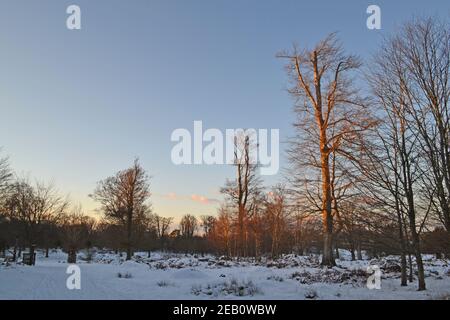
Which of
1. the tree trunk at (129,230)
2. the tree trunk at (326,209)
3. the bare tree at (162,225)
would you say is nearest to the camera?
the tree trunk at (326,209)

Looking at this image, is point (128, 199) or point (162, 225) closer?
point (128, 199)

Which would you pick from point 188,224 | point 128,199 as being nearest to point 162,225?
point 188,224

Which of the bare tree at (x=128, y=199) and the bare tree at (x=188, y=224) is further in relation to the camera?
the bare tree at (x=188, y=224)

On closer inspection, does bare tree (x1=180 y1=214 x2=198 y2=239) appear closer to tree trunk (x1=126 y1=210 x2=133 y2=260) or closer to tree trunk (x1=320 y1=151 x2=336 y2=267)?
tree trunk (x1=126 y1=210 x2=133 y2=260)

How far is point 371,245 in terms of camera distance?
1285 centimetres

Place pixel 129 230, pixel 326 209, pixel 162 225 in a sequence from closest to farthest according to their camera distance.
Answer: pixel 326 209 < pixel 129 230 < pixel 162 225

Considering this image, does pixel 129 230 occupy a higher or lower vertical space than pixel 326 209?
lower

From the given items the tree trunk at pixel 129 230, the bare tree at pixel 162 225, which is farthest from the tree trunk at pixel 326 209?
the bare tree at pixel 162 225

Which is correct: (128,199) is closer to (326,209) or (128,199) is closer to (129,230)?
(129,230)

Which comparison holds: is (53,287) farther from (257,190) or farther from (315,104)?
(257,190)

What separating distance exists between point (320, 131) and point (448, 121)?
40.5 ft

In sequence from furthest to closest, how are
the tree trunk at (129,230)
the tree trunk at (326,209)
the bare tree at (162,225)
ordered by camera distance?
the bare tree at (162,225), the tree trunk at (129,230), the tree trunk at (326,209)

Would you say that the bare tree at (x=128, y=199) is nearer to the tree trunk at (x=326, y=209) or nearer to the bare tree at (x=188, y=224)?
the tree trunk at (x=326, y=209)
